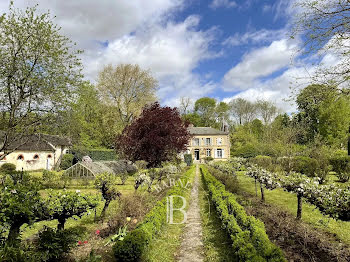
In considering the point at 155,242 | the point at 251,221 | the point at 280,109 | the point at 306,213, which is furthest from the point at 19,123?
the point at 280,109

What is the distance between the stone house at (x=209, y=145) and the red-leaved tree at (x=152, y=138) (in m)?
27.1

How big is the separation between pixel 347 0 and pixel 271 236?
6473 mm

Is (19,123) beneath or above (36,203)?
above

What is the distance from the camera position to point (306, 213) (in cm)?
893

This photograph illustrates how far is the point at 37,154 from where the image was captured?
26141mm

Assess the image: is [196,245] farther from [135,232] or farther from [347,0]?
[347,0]

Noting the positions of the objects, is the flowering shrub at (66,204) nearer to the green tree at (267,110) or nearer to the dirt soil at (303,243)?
the dirt soil at (303,243)

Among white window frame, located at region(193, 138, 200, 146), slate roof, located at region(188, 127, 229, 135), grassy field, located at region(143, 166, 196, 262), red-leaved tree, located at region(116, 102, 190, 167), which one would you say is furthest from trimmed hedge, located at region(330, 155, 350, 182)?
white window frame, located at region(193, 138, 200, 146)

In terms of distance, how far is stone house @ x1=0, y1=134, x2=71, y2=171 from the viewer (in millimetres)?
23427

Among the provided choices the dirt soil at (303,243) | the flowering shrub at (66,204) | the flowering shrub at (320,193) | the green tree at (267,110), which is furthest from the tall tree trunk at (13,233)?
the green tree at (267,110)

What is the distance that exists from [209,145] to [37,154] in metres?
28.1

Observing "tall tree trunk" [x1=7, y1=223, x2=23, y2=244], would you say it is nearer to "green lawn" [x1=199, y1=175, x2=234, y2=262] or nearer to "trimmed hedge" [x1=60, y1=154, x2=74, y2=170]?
"green lawn" [x1=199, y1=175, x2=234, y2=262]

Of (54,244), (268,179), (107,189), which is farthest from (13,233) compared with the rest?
(268,179)

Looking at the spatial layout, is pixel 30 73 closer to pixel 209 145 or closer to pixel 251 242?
pixel 251 242
